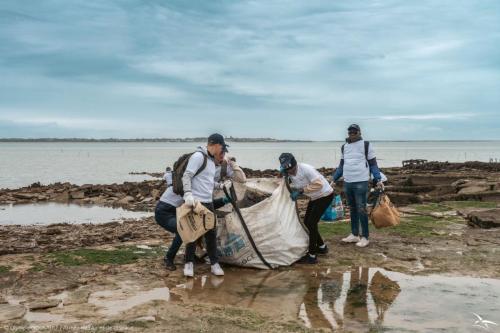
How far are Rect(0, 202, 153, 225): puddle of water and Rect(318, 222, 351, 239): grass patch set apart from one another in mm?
6725

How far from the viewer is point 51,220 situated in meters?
15.1

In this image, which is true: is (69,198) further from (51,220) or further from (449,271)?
(449,271)

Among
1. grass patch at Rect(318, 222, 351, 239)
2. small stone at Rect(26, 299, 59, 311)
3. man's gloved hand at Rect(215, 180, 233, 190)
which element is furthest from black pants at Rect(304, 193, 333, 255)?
small stone at Rect(26, 299, 59, 311)

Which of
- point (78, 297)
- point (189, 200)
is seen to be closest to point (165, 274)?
point (189, 200)

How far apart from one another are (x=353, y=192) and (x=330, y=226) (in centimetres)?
199

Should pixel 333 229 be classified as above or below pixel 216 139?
below

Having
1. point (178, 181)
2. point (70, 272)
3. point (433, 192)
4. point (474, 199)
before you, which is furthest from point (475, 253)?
point (433, 192)

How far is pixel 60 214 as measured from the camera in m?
16.7

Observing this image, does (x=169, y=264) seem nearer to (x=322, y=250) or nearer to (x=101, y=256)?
(x=101, y=256)

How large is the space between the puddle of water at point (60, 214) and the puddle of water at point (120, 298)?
9018mm

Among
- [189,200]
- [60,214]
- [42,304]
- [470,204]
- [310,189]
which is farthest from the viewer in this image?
[60,214]

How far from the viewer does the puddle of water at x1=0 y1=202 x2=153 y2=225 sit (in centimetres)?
1497

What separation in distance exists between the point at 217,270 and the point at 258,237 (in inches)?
27.6

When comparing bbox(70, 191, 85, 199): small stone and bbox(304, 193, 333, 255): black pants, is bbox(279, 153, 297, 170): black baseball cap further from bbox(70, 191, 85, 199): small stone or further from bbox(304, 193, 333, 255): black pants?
bbox(70, 191, 85, 199): small stone
